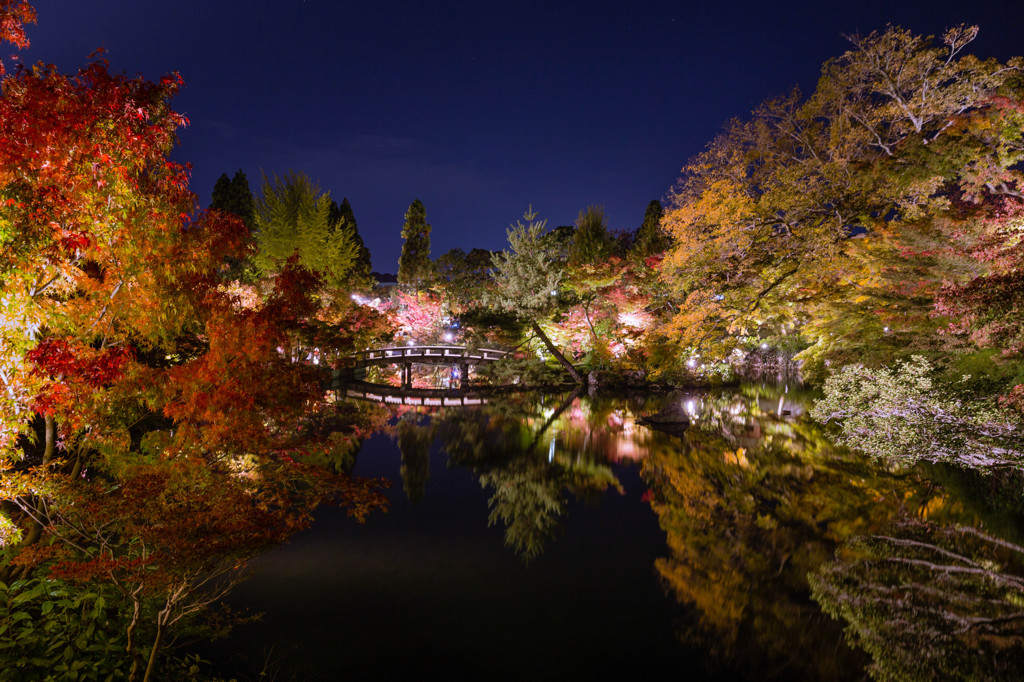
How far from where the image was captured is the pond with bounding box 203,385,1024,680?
4508 mm

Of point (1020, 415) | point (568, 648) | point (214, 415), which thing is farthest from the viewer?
point (214, 415)

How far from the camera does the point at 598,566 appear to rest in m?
Answer: 6.42

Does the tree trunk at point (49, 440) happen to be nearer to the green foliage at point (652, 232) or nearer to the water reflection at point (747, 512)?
the water reflection at point (747, 512)

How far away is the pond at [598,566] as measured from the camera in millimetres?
4508

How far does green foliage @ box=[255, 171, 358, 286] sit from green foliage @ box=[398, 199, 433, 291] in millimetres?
4102

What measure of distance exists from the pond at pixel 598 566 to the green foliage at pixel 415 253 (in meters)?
22.4

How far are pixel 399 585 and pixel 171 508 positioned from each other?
2767 mm

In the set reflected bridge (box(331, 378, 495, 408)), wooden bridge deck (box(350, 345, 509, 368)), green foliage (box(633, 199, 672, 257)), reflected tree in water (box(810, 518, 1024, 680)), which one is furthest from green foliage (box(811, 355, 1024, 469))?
green foliage (box(633, 199, 672, 257))

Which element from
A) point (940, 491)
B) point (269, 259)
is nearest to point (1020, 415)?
point (940, 491)

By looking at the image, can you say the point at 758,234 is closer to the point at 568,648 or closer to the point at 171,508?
the point at 568,648

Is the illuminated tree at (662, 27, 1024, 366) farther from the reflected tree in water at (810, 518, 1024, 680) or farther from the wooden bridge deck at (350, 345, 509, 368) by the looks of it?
the wooden bridge deck at (350, 345, 509, 368)

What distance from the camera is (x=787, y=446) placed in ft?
38.7

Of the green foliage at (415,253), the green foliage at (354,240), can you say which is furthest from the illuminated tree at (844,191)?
the green foliage at (354,240)

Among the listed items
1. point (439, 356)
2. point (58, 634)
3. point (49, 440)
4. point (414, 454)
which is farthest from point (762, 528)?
point (439, 356)
